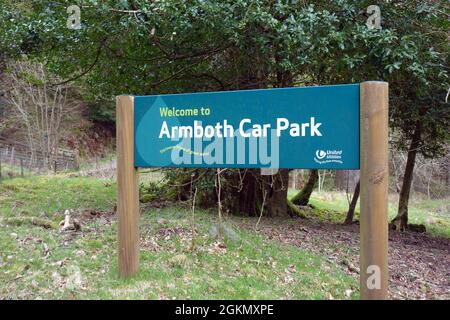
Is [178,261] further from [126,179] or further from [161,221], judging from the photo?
[161,221]

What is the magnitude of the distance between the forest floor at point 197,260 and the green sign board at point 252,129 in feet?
4.59

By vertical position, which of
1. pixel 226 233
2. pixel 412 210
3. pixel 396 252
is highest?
pixel 226 233

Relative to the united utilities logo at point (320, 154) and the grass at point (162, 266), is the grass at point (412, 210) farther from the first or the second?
the united utilities logo at point (320, 154)

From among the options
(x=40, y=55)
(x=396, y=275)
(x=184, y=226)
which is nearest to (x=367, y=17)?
(x=396, y=275)

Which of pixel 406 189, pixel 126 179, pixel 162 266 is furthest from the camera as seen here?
pixel 406 189

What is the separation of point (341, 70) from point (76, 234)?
202 inches

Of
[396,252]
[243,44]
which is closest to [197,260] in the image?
[243,44]

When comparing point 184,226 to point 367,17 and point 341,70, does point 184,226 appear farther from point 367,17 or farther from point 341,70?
point 367,17

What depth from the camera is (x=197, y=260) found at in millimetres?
5805

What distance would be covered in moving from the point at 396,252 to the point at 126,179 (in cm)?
519

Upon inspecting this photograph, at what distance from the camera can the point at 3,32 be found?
28.3ft

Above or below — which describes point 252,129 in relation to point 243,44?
below

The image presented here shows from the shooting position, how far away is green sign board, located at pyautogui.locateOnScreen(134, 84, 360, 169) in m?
4.05

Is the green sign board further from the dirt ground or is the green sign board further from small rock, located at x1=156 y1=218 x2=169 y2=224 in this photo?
small rock, located at x1=156 y1=218 x2=169 y2=224
